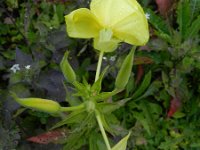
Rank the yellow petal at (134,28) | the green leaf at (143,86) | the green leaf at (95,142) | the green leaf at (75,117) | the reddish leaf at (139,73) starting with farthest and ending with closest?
1. the reddish leaf at (139,73)
2. the green leaf at (143,86)
3. the green leaf at (95,142)
4. the green leaf at (75,117)
5. the yellow petal at (134,28)

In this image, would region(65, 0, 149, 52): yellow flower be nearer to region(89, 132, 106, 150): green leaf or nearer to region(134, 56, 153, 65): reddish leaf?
region(89, 132, 106, 150): green leaf

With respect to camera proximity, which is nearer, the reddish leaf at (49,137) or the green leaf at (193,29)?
the reddish leaf at (49,137)

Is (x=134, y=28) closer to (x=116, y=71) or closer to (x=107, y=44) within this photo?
(x=107, y=44)

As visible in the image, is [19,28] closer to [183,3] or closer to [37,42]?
[37,42]

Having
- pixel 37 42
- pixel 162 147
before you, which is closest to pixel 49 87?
pixel 37 42

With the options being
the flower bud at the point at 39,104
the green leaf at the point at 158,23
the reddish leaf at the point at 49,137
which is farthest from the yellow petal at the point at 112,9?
the green leaf at the point at 158,23

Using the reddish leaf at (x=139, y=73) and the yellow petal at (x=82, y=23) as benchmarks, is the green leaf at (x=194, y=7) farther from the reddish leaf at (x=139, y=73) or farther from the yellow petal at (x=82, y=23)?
the yellow petal at (x=82, y=23)

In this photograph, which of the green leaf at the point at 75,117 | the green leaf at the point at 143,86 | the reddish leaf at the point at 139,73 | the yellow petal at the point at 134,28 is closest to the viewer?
the yellow petal at the point at 134,28
